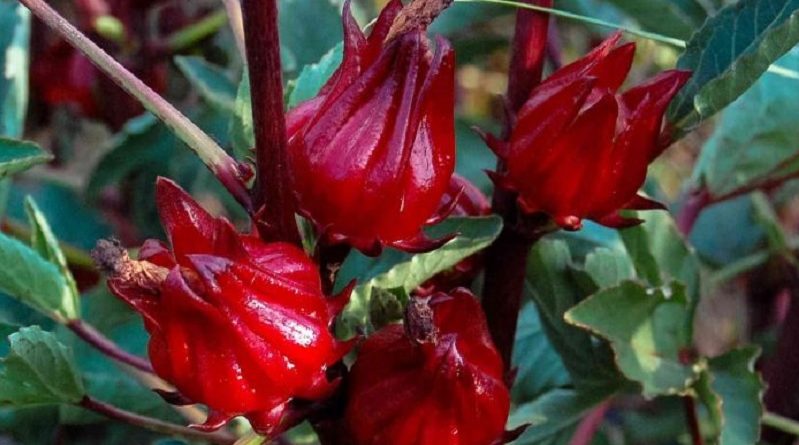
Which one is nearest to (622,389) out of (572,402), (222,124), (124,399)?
(572,402)

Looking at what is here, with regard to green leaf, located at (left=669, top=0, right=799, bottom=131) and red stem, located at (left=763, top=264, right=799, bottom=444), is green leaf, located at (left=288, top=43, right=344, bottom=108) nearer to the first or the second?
green leaf, located at (left=669, top=0, right=799, bottom=131)

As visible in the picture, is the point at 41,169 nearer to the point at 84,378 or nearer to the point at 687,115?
the point at 84,378

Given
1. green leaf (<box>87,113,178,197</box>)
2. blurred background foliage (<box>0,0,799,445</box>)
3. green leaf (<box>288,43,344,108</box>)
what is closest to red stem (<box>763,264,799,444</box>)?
blurred background foliage (<box>0,0,799,445</box>)

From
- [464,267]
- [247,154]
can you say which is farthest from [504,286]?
[247,154]

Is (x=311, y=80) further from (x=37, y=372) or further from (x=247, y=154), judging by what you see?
(x=37, y=372)

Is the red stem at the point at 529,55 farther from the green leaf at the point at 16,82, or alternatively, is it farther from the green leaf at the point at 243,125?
the green leaf at the point at 16,82

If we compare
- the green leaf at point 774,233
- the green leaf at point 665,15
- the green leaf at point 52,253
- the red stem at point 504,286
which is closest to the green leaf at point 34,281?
the green leaf at point 52,253
